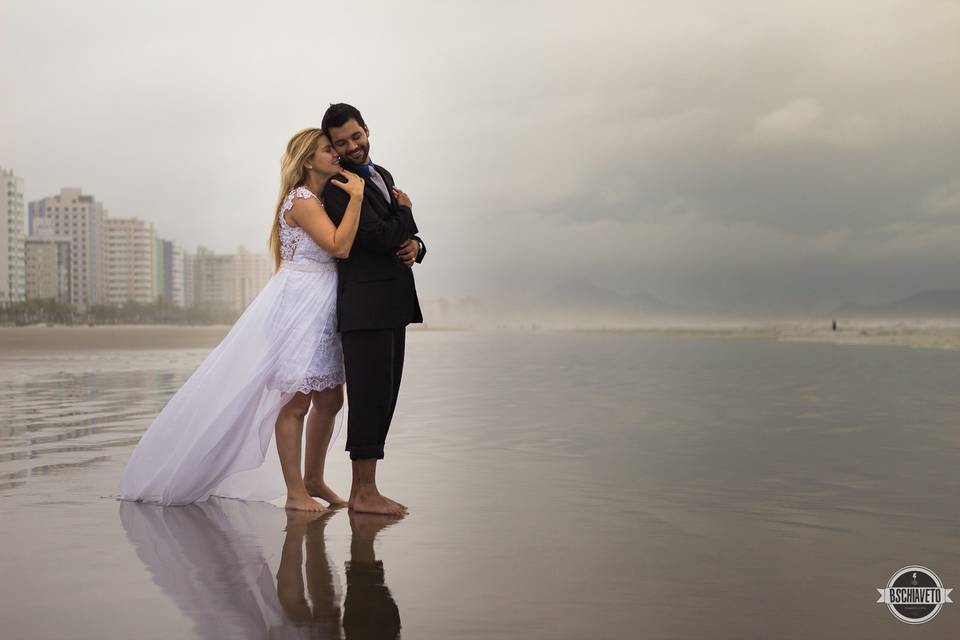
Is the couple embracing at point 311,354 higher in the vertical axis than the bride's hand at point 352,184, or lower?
lower

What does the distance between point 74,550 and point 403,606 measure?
1.31 metres

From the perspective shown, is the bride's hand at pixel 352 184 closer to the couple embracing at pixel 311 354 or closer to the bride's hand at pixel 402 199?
the couple embracing at pixel 311 354

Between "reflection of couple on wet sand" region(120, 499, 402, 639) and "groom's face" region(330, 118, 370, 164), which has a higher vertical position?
"groom's face" region(330, 118, 370, 164)

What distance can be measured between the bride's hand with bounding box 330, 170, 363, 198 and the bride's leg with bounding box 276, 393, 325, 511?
2.96ft

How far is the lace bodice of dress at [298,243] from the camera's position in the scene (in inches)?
160

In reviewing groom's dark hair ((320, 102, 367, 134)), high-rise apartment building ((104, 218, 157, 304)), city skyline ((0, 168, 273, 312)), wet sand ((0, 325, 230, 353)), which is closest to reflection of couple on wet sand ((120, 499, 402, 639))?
groom's dark hair ((320, 102, 367, 134))

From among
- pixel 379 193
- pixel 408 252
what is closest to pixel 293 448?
pixel 408 252

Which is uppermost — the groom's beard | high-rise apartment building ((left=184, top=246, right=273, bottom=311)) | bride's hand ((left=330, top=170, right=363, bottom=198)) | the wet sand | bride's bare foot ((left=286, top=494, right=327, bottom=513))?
high-rise apartment building ((left=184, top=246, right=273, bottom=311))

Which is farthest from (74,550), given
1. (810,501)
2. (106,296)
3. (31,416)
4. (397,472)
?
(106,296)

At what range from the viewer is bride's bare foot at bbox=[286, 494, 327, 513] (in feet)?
13.1

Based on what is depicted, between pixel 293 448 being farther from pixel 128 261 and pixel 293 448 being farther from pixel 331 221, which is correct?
pixel 128 261
